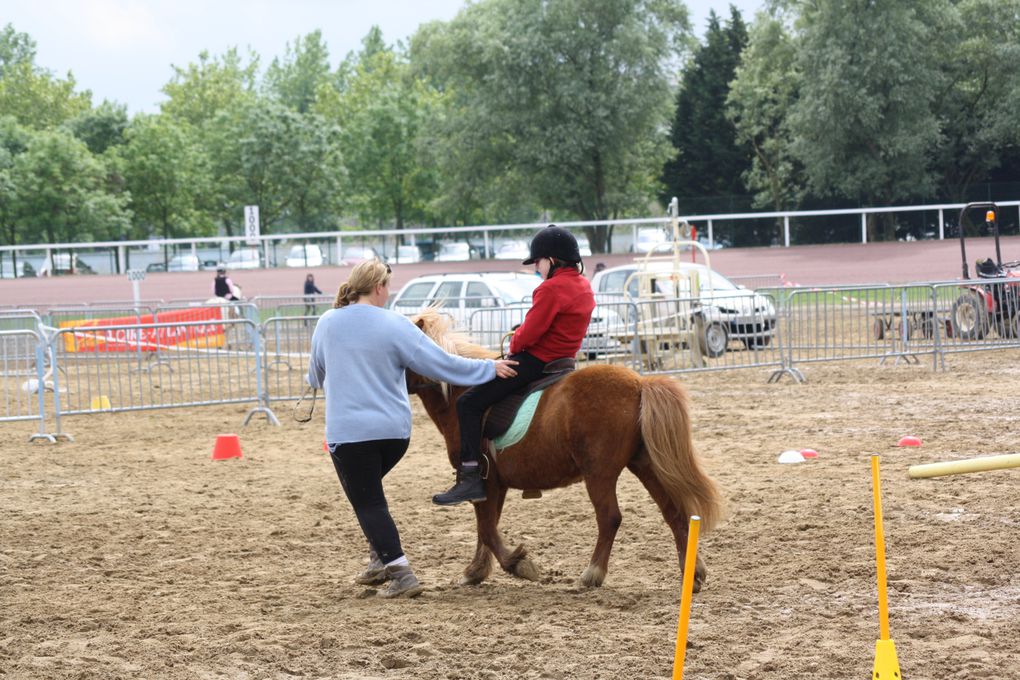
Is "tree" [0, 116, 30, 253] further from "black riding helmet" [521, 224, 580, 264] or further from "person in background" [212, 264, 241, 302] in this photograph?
"black riding helmet" [521, 224, 580, 264]

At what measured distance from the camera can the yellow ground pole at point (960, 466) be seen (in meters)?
4.24

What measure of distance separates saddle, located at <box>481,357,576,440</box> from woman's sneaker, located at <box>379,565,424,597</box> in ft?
2.81

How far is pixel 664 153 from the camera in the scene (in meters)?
58.1

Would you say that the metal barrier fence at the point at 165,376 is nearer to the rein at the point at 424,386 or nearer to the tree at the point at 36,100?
the rein at the point at 424,386

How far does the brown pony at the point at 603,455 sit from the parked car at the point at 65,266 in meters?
35.7

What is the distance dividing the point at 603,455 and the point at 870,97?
44163mm

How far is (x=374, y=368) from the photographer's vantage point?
665 cm

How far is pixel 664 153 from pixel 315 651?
54015mm

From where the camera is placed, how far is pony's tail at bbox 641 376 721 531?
6472mm

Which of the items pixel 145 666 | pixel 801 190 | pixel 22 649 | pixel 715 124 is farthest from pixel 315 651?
pixel 715 124

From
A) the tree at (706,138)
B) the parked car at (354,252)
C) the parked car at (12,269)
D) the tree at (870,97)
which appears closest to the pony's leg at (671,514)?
the parked car at (354,252)

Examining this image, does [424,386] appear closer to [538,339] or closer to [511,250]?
[538,339]

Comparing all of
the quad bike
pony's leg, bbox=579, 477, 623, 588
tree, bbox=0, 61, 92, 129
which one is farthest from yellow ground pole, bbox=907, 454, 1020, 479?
tree, bbox=0, 61, 92, 129

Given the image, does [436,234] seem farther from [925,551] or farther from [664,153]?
[925,551]
